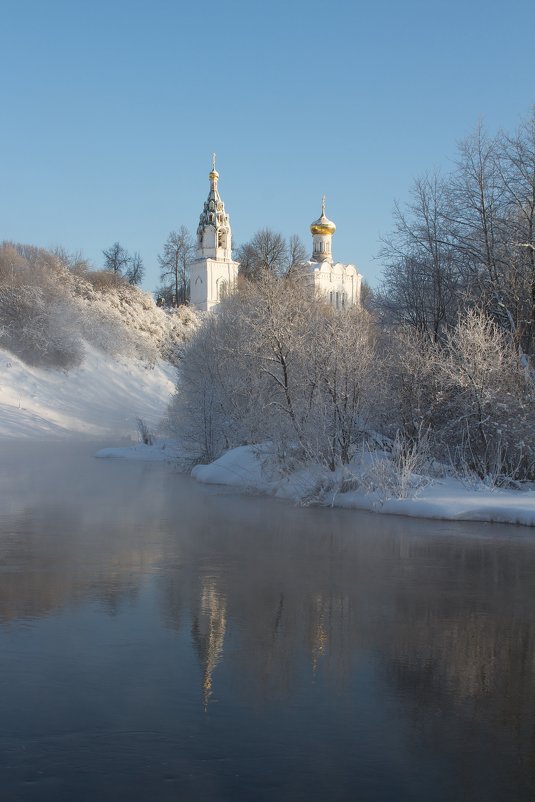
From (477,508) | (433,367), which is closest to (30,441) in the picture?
(433,367)

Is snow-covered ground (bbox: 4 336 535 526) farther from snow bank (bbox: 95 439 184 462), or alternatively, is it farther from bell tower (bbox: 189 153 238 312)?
bell tower (bbox: 189 153 238 312)

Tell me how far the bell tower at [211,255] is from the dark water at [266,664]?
61.0m

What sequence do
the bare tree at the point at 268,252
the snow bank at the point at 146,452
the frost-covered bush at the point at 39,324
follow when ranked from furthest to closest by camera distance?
the bare tree at the point at 268,252, the frost-covered bush at the point at 39,324, the snow bank at the point at 146,452

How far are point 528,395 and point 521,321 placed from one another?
3.86 meters

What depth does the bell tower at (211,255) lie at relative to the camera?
74625 mm

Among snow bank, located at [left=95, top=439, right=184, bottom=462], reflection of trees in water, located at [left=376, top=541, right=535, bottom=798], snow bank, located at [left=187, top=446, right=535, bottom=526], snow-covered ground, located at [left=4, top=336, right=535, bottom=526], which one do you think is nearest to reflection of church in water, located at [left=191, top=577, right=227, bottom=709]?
reflection of trees in water, located at [left=376, top=541, right=535, bottom=798]

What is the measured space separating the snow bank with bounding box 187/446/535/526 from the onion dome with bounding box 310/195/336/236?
204 ft

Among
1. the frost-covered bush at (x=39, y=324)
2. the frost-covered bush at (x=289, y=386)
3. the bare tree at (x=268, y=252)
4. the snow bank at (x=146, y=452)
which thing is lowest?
the snow bank at (x=146, y=452)

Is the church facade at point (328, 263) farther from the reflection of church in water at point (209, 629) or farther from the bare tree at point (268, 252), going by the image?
the reflection of church in water at point (209, 629)

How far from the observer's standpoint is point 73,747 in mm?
5891

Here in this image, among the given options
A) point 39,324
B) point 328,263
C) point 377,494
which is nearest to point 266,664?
point 377,494

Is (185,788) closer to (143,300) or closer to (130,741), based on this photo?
(130,741)

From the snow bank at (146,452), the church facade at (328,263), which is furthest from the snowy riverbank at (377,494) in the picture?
the church facade at (328,263)

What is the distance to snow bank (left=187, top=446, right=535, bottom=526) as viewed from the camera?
15984 mm
